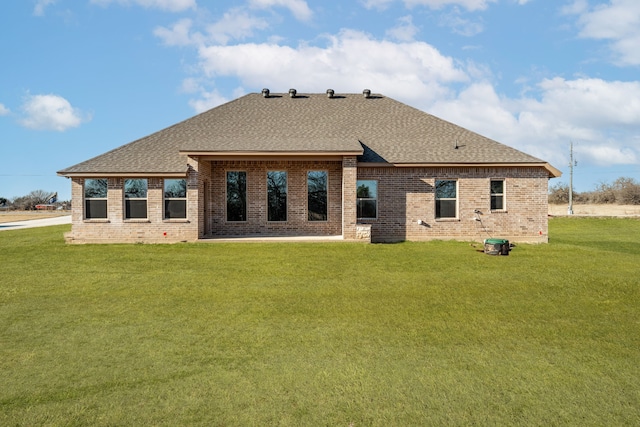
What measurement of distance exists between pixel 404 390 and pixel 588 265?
995cm

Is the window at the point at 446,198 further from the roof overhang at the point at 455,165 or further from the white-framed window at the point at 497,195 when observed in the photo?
the white-framed window at the point at 497,195

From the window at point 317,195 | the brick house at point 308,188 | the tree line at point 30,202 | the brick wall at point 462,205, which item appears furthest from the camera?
the tree line at point 30,202

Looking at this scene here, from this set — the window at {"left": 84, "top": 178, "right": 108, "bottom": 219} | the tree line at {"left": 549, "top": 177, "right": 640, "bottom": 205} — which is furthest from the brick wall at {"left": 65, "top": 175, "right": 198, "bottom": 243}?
the tree line at {"left": 549, "top": 177, "right": 640, "bottom": 205}

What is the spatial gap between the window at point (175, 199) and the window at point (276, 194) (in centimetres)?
324

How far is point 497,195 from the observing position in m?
17.2

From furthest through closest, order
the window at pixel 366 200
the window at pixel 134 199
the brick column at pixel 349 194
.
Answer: the window at pixel 366 200 < the window at pixel 134 199 < the brick column at pixel 349 194

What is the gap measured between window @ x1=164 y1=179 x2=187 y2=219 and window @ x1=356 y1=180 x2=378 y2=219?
6.62 m

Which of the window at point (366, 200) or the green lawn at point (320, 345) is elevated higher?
the window at point (366, 200)

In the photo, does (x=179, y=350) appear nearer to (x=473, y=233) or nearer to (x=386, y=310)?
(x=386, y=310)

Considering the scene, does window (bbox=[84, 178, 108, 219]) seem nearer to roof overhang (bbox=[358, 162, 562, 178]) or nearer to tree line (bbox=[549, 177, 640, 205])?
roof overhang (bbox=[358, 162, 562, 178])

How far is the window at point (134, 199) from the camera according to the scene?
54.9 ft

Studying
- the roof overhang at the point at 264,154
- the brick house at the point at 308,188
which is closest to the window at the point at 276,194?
the brick house at the point at 308,188

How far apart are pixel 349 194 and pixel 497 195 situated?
6.03 meters

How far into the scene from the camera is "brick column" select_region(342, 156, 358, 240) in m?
15.9
